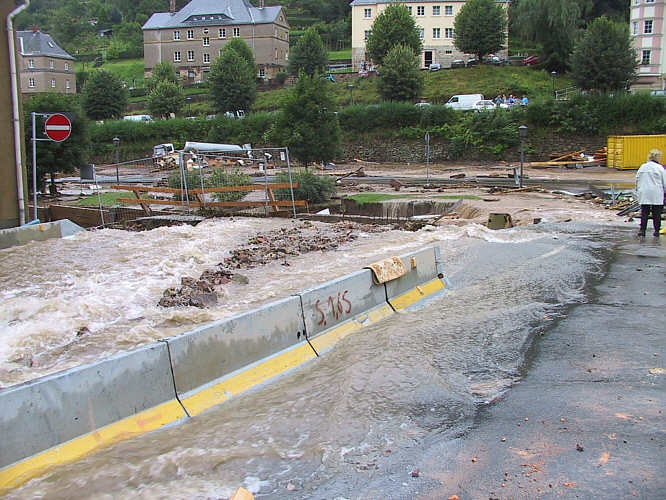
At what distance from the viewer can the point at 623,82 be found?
5238cm

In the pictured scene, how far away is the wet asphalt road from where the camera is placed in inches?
167

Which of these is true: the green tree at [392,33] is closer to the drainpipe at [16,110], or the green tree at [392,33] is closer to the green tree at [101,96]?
the green tree at [101,96]

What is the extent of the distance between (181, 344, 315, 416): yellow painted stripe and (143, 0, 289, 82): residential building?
91.0 metres

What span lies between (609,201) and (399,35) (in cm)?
5489

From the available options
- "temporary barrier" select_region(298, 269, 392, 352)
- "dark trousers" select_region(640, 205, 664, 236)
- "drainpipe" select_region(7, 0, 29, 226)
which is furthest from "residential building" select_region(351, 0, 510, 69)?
"temporary barrier" select_region(298, 269, 392, 352)

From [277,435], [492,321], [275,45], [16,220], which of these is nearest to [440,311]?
[492,321]

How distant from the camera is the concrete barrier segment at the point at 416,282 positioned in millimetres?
9023

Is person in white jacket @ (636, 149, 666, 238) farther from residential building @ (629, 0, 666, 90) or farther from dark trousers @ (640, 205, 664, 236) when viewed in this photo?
residential building @ (629, 0, 666, 90)

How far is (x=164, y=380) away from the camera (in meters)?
5.58

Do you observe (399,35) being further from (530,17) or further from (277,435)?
(277,435)

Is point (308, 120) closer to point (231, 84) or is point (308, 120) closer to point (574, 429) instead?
point (574, 429)

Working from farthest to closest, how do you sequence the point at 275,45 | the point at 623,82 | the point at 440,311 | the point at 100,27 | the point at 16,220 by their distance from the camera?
the point at 100,27, the point at 275,45, the point at 623,82, the point at 16,220, the point at 440,311

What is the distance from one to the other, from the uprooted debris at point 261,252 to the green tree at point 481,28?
5956 cm

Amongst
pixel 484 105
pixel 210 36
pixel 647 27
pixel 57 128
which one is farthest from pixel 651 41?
pixel 57 128
